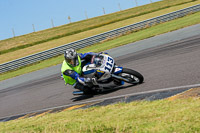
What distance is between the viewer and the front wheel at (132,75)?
27.2ft

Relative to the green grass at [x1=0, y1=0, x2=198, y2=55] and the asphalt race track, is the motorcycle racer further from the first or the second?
the green grass at [x1=0, y1=0, x2=198, y2=55]

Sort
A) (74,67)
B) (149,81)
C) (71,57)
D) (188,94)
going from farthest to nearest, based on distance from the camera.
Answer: (149,81) → (74,67) → (71,57) → (188,94)

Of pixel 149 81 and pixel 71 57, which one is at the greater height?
pixel 71 57

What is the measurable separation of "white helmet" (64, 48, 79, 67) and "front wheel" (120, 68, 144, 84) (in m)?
1.33

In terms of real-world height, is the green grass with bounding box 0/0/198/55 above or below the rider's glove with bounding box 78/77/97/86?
above

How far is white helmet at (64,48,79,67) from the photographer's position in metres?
8.38

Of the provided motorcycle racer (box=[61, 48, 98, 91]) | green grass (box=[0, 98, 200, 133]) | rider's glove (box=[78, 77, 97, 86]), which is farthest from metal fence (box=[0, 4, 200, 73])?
green grass (box=[0, 98, 200, 133])

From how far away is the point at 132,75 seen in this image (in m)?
8.40

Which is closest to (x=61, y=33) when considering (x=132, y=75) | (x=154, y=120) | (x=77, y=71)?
(x=77, y=71)

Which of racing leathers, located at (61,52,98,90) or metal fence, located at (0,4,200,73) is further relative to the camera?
metal fence, located at (0,4,200,73)

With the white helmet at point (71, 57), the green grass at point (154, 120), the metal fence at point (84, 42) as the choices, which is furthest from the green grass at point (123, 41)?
the green grass at point (154, 120)

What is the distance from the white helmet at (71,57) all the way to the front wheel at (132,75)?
52.5 inches

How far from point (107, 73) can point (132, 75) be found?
2.35 feet

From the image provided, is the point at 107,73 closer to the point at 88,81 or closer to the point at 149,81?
the point at 88,81
